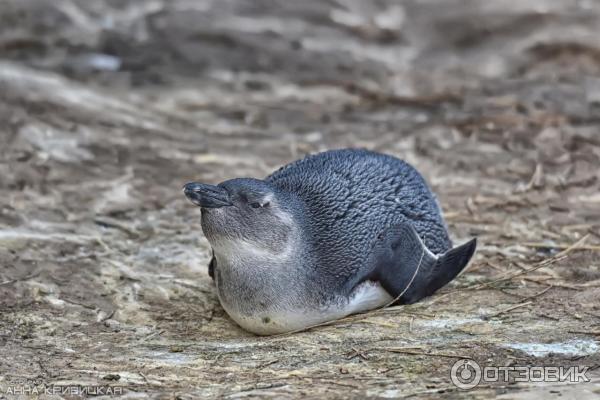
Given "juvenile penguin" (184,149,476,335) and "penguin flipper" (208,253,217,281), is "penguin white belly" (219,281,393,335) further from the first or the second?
"penguin flipper" (208,253,217,281)

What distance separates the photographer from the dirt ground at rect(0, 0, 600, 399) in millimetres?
5223

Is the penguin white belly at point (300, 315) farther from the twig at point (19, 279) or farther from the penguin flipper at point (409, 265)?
the twig at point (19, 279)

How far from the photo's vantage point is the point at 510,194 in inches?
322

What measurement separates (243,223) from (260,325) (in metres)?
0.61

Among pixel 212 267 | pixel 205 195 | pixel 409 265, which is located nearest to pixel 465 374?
pixel 409 265

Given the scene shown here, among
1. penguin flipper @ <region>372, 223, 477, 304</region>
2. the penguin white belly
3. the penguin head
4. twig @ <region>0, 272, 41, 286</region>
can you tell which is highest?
the penguin head

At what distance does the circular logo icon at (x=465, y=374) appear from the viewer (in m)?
4.70

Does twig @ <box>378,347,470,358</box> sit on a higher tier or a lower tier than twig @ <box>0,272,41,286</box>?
higher

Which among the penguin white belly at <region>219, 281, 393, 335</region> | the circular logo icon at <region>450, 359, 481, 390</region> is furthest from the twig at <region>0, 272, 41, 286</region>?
the circular logo icon at <region>450, 359, 481, 390</region>

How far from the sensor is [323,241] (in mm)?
5758

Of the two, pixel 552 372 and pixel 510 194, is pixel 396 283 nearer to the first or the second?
pixel 552 372

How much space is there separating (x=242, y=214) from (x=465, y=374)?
149cm

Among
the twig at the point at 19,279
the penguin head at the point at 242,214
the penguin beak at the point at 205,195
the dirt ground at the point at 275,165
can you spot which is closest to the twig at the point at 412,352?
the dirt ground at the point at 275,165

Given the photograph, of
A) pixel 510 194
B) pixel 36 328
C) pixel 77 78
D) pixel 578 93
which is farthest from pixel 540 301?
pixel 77 78
